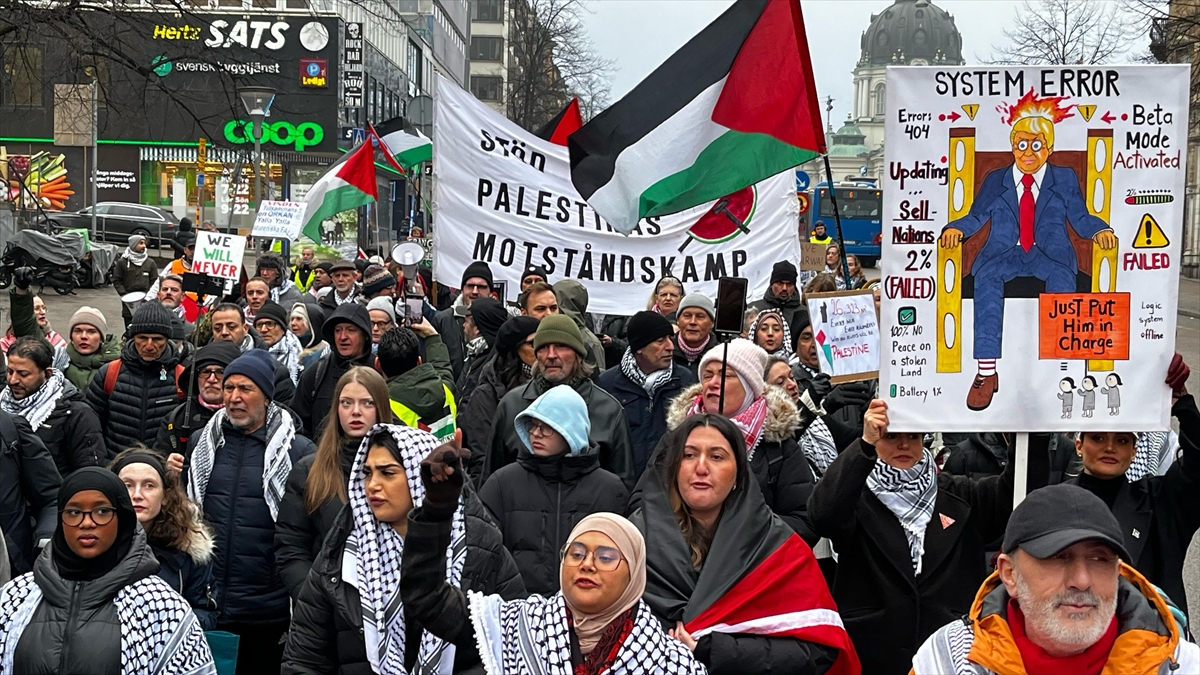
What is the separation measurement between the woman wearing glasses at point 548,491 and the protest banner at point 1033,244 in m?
1.34

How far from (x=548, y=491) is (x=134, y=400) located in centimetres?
307

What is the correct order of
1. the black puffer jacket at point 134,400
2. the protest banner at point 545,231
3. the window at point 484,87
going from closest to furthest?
the black puffer jacket at point 134,400
the protest banner at point 545,231
the window at point 484,87

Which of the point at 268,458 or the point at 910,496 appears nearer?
the point at 910,496

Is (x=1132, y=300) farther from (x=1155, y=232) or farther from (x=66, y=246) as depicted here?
(x=66, y=246)

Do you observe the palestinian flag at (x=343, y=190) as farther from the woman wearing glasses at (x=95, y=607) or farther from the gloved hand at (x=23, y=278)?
the woman wearing glasses at (x=95, y=607)

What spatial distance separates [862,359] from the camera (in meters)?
7.71

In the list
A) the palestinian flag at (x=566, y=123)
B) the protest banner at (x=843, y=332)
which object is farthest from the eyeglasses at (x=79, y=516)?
the palestinian flag at (x=566, y=123)

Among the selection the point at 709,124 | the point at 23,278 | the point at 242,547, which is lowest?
the point at 242,547

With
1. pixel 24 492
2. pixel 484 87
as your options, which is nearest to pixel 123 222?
pixel 24 492

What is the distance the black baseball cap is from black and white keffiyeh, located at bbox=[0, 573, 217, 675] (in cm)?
245

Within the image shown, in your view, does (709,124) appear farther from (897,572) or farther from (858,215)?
(858,215)

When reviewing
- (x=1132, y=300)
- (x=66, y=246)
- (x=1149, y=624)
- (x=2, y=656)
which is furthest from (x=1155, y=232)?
(x=66, y=246)

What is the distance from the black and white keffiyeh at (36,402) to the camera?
661cm

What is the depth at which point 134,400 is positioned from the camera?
7.59 m
